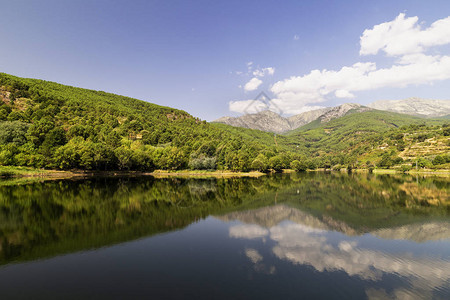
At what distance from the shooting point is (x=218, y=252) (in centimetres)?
1772

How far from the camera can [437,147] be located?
146 meters

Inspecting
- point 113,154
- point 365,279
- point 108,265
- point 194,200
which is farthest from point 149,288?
point 113,154

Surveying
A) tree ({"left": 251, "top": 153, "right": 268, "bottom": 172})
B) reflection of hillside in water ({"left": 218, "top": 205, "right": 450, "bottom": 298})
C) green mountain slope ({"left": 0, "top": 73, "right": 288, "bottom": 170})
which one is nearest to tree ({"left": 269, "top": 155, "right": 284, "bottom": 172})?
tree ({"left": 251, "top": 153, "right": 268, "bottom": 172})

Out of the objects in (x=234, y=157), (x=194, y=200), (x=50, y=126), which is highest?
(x=50, y=126)

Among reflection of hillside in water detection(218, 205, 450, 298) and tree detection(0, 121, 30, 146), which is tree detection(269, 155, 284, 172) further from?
tree detection(0, 121, 30, 146)

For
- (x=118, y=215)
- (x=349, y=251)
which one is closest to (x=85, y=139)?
(x=118, y=215)

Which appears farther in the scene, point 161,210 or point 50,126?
point 50,126

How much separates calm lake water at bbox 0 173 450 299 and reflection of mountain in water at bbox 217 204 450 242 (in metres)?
0.11

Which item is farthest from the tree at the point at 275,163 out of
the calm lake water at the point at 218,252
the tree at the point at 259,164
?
the calm lake water at the point at 218,252

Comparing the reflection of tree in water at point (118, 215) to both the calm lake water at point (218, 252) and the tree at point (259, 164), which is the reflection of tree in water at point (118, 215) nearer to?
the calm lake water at point (218, 252)

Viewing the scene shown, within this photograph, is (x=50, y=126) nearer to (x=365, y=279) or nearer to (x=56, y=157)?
(x=56, y=157)

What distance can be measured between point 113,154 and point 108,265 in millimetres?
85898

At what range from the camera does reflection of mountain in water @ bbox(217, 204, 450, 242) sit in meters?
21.8

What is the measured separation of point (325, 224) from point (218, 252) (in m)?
15.3
